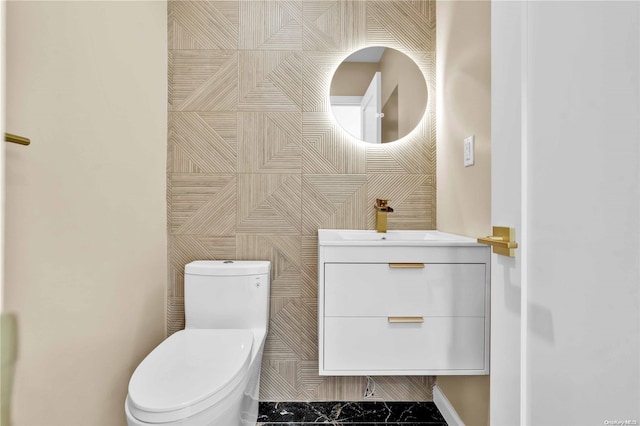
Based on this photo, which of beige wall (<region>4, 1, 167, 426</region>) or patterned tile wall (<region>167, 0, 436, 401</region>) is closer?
beige wall (<region>4, 1, 167, 426</region>)

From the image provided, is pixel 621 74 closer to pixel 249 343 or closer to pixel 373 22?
pixel 249 343

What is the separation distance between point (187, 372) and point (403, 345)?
29.8 inches

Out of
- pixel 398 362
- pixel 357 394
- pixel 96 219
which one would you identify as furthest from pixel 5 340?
pixel 357 394

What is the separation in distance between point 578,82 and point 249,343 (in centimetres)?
130

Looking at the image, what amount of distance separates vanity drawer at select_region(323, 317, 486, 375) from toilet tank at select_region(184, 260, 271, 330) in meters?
0.49

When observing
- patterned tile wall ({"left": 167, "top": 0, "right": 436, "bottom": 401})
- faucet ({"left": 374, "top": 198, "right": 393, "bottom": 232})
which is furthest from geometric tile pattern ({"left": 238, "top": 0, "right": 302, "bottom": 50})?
faucet ({"left": 374, "top": 198, "right": 393, "bottom": 232})

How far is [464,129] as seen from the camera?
1523 mm

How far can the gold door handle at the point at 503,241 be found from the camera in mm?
734

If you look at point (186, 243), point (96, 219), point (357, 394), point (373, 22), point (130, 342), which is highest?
point (373, 22)

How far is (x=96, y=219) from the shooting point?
4.35ft

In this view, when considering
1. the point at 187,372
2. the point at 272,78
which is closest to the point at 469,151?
the point at 272,78

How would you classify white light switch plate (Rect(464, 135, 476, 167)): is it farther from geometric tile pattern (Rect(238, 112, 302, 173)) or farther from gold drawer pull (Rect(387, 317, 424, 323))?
geometric tile pattern (Rect(238, 112, 302, 173))

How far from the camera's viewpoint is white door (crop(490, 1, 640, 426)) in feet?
1.61

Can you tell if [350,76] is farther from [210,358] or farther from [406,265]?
[210,358]
